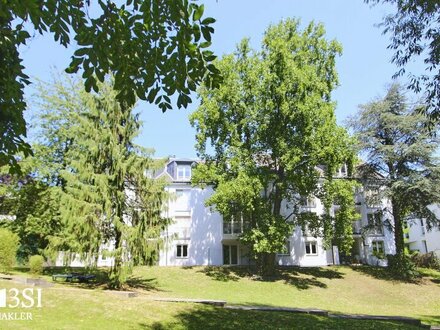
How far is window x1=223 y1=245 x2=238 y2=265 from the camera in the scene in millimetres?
40750

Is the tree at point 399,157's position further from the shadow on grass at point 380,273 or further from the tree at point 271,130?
the tree at point 271,130

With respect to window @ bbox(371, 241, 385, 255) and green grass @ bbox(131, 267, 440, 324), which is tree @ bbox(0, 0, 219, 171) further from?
window @ bbox(371, 241, 385, 255)

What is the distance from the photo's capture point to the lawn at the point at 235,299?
1309 centimetres

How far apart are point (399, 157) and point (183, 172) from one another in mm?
22579

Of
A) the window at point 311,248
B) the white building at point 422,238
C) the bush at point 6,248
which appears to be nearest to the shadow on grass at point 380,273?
the window at point 311,248

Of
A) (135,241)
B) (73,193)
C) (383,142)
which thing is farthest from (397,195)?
(73,193)

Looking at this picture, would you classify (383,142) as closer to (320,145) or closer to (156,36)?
(320,145)

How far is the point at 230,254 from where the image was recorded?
41.1 m

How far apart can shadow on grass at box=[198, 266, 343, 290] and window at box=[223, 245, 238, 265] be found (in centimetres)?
512

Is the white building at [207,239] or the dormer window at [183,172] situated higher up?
the dormer window at [183,172]

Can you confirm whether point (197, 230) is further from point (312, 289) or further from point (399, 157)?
point (399, 157)

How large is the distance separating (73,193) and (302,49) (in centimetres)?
2339

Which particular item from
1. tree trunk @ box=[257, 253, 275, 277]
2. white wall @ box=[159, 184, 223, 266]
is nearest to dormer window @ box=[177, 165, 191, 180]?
white wall @ box=[159, 184, 223, 266]

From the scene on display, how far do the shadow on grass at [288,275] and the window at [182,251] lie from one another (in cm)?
581
